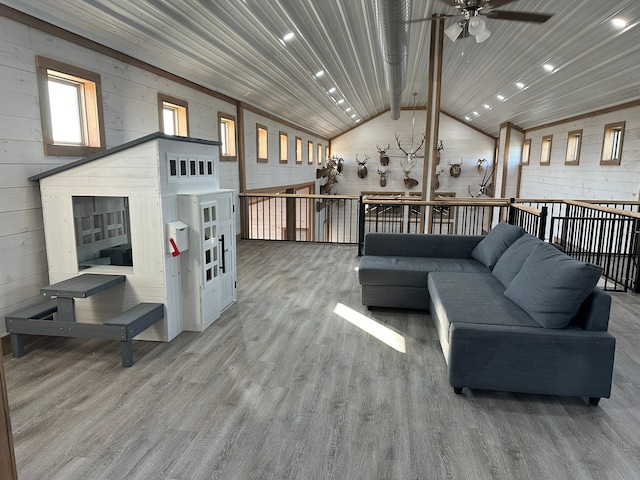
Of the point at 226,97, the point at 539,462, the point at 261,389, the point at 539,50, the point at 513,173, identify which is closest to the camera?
the point at 539,462

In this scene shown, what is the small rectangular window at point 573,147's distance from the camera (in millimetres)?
8719

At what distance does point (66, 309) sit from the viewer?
10.7 ft

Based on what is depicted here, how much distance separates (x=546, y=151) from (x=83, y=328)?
11.1 m

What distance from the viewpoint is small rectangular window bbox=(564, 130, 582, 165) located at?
872cm

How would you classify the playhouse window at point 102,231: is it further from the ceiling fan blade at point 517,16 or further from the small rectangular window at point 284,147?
the small rectangular window at point 284,147

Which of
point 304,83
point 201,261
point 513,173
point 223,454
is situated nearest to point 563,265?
point 223,454

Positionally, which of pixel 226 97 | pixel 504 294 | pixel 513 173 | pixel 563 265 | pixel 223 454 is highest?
pixel 226 97

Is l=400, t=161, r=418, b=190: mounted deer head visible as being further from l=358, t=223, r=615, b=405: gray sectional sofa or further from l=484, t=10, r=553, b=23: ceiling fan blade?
l=358, t=223, r=615, b=405: gray sectional sofa

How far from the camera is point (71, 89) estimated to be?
4070 millimetres

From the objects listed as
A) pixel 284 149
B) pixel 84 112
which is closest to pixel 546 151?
pixel 284 149

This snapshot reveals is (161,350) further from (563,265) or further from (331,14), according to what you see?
(331,14)

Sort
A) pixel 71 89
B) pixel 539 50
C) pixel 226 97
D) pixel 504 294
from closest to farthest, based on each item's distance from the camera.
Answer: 1. pixel 504 294
2. pixel 71 89
3. pixel 539 50
4. pixel 226 97

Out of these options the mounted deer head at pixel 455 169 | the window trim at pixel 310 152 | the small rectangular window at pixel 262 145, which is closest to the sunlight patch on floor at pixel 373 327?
the small rectangular window at pixel 262 145

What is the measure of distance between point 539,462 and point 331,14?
187 inches
